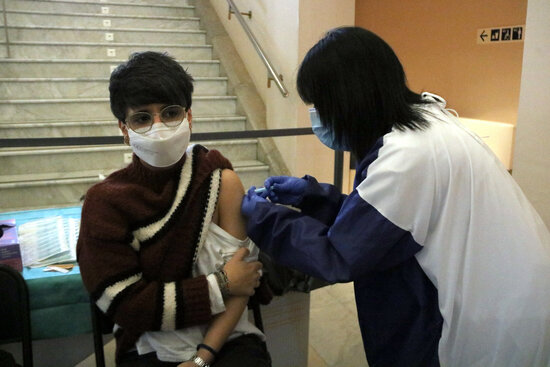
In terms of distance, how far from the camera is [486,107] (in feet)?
12.5

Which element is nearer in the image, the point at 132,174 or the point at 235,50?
the point at 132,174

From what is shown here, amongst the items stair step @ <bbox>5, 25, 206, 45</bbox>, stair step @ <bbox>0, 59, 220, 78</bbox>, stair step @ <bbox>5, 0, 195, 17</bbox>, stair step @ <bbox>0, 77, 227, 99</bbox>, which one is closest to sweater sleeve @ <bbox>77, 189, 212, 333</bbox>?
stair step @ <bbox>0, 59, 220, 78</bbox>

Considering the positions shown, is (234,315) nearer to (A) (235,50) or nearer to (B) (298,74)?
(B) (298,74)

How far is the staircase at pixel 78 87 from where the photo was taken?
3420mm

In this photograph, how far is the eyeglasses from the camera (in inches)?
43.3

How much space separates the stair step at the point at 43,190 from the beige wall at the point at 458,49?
3037mm

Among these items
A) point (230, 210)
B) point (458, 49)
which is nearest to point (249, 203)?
point (230, 210)

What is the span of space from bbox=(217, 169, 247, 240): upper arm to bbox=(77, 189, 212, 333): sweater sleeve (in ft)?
0.56

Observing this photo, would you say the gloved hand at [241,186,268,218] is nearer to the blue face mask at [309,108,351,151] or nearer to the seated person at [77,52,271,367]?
the seated person at [77,52,271,367]

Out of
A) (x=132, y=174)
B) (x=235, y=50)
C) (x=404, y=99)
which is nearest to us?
(x=404, y=99)

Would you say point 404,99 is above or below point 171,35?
below

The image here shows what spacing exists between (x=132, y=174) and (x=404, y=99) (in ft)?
2.22

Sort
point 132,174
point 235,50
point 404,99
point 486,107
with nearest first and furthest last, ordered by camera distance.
Result: point 404,99, point 132,174, point 486,107, point 235,50

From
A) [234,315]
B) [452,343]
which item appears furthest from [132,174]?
[452,343]
